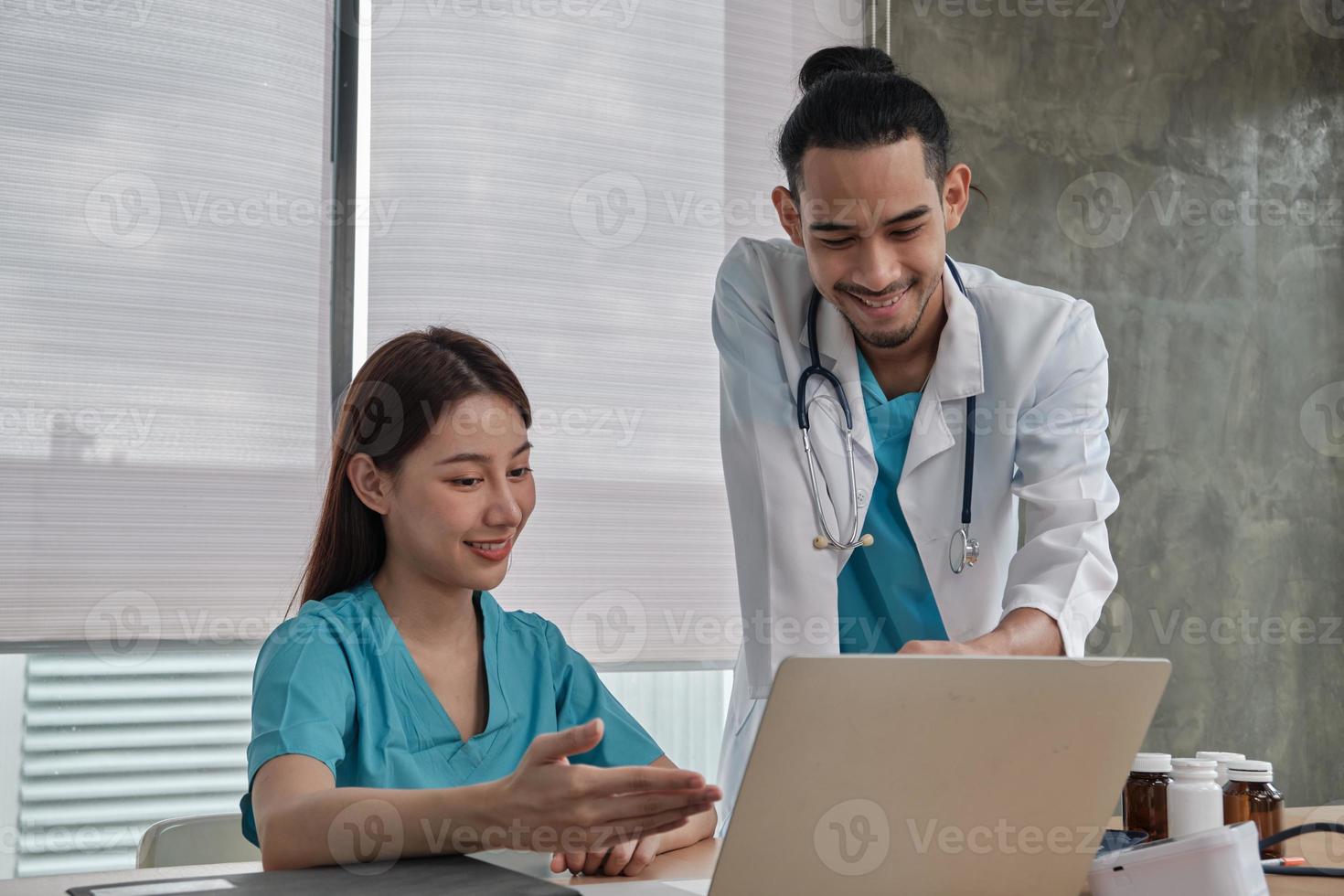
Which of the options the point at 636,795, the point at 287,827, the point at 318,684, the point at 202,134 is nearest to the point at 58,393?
the point at 202,134

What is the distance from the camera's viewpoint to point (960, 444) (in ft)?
5.26

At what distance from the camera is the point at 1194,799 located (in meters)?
1.13

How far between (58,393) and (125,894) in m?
1.47

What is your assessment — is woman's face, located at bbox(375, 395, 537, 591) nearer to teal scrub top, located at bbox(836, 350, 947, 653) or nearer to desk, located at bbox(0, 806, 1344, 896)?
desk, located at bbox(0, 806, 1344, 896)

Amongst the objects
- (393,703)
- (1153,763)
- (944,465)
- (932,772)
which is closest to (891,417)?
(944,465)

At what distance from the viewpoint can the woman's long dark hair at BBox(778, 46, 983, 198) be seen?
1.49 meters

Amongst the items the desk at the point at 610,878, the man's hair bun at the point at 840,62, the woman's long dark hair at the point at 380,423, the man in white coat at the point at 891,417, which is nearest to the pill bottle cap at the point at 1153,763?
the desk at the point at 610,878

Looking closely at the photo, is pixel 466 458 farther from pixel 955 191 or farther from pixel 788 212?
pixel 955 191

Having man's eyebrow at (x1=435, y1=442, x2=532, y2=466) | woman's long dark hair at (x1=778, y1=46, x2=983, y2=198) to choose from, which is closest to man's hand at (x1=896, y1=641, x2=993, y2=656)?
man's eyebrow at (x1=435, y1=442, x2=532, y2=466)

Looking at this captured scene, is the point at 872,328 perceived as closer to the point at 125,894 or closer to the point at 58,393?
the point at 125,894

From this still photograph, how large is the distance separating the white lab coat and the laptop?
0.63 metres

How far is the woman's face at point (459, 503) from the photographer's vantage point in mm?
1372

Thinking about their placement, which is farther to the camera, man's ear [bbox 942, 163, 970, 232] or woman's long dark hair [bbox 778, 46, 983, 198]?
man's ear [bbox 942, 163, 970, 232]

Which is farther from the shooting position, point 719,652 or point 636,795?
point 719,652
